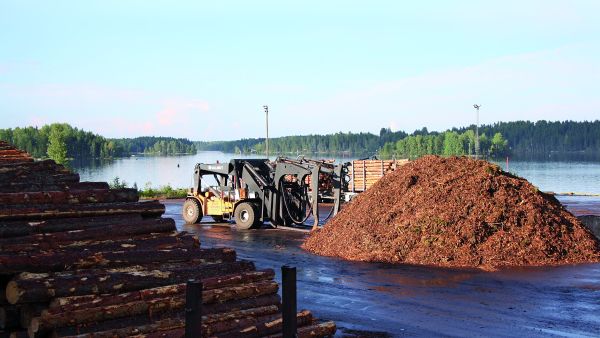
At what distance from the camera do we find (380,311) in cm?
1276

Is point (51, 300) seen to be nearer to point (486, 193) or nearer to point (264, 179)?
point (486, 193)

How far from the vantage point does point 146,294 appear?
23.3ft

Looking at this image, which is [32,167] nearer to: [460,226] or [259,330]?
[259,330]

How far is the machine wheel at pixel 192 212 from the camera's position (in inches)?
1108

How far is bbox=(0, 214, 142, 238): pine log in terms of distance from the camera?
7.39 meters

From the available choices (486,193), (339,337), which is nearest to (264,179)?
(486,193)

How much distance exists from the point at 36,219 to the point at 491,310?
835 cm

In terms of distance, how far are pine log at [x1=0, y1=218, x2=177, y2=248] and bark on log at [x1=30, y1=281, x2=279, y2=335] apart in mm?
1076

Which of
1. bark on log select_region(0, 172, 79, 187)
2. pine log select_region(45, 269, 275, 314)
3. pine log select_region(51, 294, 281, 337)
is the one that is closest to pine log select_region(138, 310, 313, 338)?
pine log select_region(51, 294, 281, 337)

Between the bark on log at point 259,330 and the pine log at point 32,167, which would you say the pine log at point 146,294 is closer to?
the bark on log at point 259,330

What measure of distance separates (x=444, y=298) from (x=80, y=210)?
26.6ft

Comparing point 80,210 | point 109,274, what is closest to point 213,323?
point 109,274

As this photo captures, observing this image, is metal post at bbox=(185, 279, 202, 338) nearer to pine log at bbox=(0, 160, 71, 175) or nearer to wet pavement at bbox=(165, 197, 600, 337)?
pine log at bbox=(0, 160, 71, 175)

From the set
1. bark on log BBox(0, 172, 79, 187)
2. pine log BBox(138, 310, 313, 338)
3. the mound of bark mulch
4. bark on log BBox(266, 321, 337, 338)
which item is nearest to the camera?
pine log BBox(138, 310, 313, 338)
